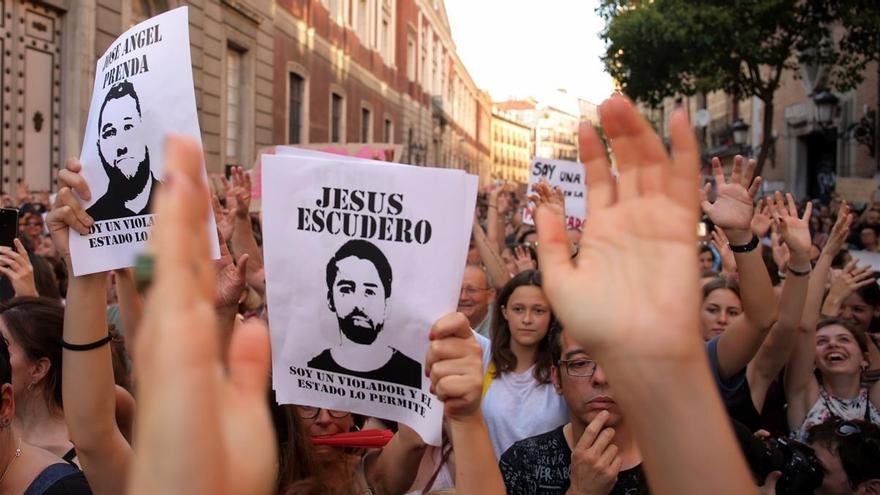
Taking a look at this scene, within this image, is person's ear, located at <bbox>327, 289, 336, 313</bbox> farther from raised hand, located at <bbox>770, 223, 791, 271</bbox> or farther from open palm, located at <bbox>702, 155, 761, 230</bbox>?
raised hand, located at <bbox>770, 223, 791, 271</bbox>

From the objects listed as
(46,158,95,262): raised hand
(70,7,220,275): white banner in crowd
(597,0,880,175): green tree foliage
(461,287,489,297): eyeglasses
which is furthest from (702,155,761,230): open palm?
(597,0,880,175): green tree foliage

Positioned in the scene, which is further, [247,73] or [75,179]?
[247,73]

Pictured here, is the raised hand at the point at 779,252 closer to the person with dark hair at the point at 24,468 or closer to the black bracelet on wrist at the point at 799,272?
the black bracelet on wrist at the point at 799,272

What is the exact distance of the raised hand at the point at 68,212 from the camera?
8.32 ft

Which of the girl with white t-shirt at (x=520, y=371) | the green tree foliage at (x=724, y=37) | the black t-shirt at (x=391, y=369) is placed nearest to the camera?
the black t-shirt at (x=391, y=369)

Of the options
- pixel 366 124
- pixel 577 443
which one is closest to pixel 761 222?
pixel 577 443

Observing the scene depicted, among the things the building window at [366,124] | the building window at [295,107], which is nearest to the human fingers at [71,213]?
the building window at [295,107]

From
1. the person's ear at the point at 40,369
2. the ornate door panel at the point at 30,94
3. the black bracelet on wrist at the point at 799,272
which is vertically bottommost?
the person's ear at the point at 40,369

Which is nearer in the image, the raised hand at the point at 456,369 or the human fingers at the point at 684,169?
the human fingers at the point at 684,169

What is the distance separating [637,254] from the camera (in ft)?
4.16

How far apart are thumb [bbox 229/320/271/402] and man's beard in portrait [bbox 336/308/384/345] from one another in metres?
1.26

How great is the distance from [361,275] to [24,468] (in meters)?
0.98

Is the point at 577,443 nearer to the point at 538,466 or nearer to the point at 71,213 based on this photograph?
the point at 538,466

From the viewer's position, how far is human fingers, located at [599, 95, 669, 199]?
4.19 feet
